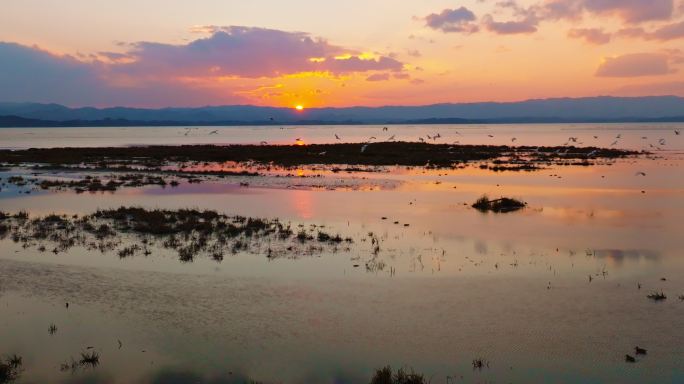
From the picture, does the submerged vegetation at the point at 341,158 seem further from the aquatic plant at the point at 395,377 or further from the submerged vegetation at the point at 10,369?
the submerged vegetation at the point at 10,369

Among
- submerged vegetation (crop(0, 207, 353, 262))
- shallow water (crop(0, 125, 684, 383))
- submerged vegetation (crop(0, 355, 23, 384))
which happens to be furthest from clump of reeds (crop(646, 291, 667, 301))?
submerged vegetation (crop(0, 355, 23, 384))

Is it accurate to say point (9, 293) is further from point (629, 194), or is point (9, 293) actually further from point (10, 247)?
point (629, 194)

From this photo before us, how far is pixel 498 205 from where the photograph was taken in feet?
95.6

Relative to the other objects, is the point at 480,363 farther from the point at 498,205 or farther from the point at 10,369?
the point at 498,205

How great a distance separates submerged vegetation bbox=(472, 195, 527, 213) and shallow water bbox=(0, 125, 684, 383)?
11.6 ft

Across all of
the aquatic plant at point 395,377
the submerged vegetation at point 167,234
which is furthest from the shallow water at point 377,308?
the submerged vegetation at point 167,234

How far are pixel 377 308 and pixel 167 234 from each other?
11528 millimetres

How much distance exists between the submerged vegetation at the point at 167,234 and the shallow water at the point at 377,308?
0.91 meters

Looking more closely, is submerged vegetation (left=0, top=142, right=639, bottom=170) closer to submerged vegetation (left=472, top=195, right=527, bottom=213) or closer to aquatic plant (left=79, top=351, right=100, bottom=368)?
submerged vegetation (left=472, top=195, right=527, bottom=213)

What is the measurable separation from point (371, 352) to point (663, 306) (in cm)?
743

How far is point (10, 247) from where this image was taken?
19.1 metres

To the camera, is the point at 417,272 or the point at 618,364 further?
the point at 417,272

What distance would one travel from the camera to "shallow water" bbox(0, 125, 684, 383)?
9.81 meters

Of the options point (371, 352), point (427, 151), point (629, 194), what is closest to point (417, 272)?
point (371, 352)
